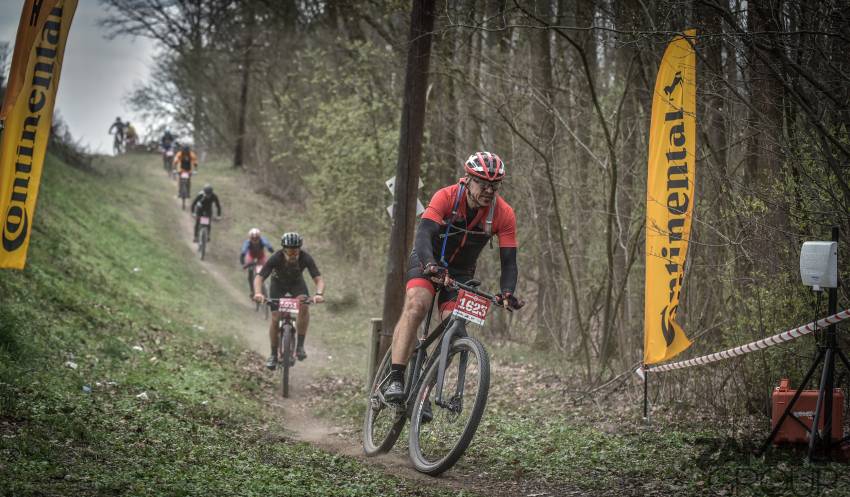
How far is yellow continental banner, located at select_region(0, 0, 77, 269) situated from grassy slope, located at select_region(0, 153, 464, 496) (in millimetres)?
1343

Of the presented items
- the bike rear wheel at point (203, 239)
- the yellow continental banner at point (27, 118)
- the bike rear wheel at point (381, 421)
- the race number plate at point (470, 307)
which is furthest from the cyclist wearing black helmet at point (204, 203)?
the race number plate at point (470, 307)

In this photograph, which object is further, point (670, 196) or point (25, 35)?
point (670, 196)

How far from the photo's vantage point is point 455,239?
6.89 metres

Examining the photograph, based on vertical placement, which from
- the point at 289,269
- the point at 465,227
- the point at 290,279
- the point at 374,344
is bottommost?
the point at 374,344

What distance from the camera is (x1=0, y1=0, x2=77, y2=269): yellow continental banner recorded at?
721 cm

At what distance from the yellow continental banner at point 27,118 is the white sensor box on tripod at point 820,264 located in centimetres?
638

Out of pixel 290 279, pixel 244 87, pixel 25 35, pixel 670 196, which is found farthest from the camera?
pixel 244 87

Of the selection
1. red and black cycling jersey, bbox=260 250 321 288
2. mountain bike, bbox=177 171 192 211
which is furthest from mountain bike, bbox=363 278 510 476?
mountain bike, bbox=177 171 192 211

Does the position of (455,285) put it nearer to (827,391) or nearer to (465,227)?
(465,227)

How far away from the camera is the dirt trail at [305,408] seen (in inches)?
252

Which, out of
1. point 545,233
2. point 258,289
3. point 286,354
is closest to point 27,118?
point 258,289

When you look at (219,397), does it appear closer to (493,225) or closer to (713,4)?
(493,225)

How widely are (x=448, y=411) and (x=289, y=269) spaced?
6421mm

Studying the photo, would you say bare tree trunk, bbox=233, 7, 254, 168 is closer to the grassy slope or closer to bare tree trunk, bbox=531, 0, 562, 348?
the grassy slope
